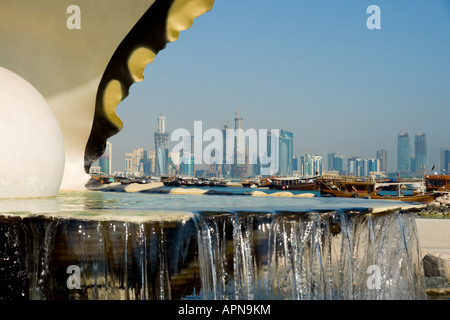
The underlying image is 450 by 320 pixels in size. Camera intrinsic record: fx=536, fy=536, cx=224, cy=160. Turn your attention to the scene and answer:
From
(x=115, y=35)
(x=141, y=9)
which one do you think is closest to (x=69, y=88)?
(x=115, y=35)

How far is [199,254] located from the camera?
4840mm

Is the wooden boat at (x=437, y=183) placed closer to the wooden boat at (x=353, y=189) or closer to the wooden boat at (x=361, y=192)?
the wooden boat at (x=361, y=192)

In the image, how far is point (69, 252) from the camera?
178 inches

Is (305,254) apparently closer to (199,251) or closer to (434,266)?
(199,251)

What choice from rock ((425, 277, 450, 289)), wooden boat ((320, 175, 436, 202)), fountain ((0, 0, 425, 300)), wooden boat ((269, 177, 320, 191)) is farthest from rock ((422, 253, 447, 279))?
wooden boat ((269, 177, 320, 191))

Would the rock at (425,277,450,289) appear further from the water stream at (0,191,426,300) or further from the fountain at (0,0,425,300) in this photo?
the water stream at (0,191,426,300)

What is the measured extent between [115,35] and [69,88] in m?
1.28

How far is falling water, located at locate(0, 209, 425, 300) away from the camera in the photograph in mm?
4473

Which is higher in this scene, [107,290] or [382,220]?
[382,220]

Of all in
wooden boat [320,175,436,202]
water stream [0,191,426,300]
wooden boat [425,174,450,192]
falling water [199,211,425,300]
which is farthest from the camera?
wooden boat [425,174,450,192]

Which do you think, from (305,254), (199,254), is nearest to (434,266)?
(305,254)

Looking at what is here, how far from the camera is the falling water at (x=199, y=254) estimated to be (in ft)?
14.7

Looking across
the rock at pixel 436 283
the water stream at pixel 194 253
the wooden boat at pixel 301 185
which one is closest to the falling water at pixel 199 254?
the water stream at pixel 194 253
